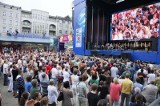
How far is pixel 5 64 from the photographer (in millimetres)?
12789

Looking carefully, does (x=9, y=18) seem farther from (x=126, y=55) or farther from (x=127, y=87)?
(x=127, y=87)

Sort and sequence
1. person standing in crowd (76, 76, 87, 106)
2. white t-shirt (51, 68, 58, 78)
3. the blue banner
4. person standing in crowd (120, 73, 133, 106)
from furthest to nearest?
the blue banner, white t-shirt (51, 68, 58, 78), person standing in crowd (120, 73, 133, 106), person standing in crowd (76, 76, 87, 106)

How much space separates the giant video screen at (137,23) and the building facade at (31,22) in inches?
1330

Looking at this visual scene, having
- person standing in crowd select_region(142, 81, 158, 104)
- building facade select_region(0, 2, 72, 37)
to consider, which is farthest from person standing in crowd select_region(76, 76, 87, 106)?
building facade select_region(0, 2, 72, 37)

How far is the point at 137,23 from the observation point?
2411 centimetres

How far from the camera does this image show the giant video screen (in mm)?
21812

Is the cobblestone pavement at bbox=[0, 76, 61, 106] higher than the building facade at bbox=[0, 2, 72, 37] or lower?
lower

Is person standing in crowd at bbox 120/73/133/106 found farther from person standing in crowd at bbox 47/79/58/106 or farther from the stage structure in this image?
the stage structure

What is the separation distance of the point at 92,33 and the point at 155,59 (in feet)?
35.0

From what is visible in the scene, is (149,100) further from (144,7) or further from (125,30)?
(125,30)

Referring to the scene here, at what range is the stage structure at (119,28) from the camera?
71.7 feet

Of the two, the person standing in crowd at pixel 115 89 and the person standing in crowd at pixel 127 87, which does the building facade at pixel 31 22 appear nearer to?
the person standing in crowd at pixel 127 87

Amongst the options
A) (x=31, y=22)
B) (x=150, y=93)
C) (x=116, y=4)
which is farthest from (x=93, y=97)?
(x=31, y=22)

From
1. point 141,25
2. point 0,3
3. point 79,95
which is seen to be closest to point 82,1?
point 141,25
